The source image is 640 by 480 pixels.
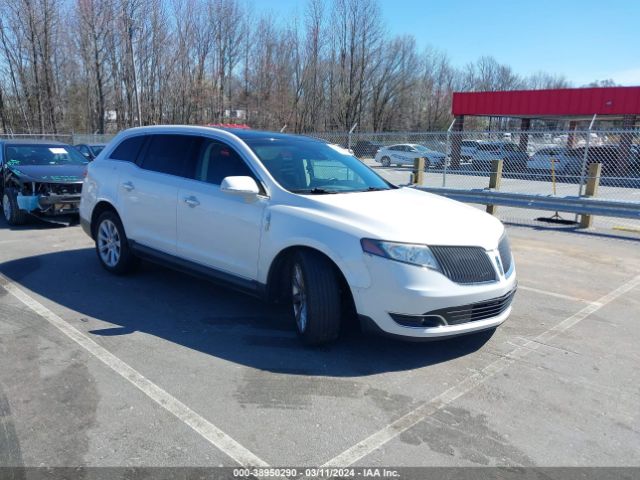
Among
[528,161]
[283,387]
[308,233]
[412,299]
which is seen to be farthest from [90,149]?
[412,299]

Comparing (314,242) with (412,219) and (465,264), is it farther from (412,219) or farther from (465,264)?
(465,264)

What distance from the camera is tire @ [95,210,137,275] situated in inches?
239

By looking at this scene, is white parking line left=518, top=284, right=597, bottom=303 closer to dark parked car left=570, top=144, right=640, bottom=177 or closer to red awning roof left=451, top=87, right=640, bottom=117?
dark parked car left=570, top=144, right=640, bottom=177

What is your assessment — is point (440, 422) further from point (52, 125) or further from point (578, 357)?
point (52, 125)

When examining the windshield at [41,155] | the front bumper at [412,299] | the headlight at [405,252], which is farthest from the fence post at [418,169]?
the headlight at [405,252]

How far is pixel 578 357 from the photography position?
426 centimetres

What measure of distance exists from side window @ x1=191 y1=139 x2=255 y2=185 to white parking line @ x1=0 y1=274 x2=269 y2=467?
184 cm

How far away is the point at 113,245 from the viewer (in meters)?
6.26

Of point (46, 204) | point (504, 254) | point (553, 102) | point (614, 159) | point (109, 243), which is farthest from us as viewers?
point (553, 102)

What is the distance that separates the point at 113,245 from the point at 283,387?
362 cm

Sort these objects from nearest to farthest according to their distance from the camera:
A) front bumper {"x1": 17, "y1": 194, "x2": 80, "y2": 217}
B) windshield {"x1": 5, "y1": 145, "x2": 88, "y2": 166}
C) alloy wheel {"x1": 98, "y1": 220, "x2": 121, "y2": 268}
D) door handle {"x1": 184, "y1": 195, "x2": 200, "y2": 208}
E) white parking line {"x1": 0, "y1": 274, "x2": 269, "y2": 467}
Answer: white parking line {"x1": 0, "y1": 274, "x2": 269, "y2": 467} < door handle {"x1": 184, "y1": 195, "x2": 200, "y2": 208} < alloy wheel {"x1": 98, "y1": 220, "x2": 121, "y2": 268} < front bumper {"x1": 17, "y1": 194, "x2": 80, "y2": 217} < windshield {"x1": 5, "y1": 145, "x2": 88, "y2": 166}

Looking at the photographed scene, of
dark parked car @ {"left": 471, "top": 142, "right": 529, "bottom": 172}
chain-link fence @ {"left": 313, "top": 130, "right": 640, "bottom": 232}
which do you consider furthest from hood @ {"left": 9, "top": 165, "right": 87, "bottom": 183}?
dark parked car @ {"left": 471, "top": 142, "right": 529, "bottom": 172}

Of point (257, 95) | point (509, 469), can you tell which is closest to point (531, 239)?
point (509, 469)

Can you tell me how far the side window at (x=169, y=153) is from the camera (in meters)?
5.40
